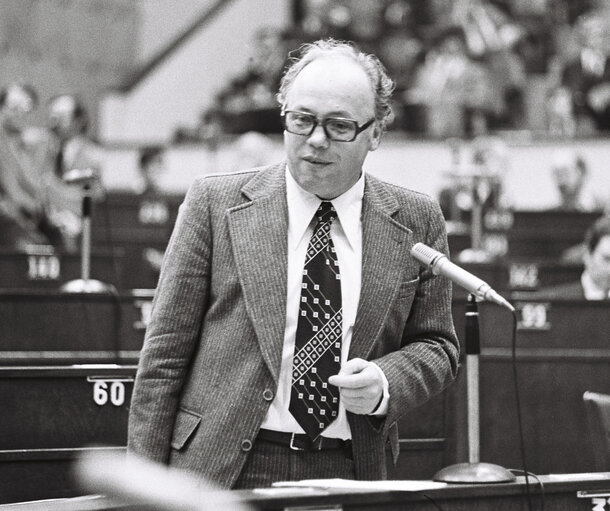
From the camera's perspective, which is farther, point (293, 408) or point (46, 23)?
point (46, 23)

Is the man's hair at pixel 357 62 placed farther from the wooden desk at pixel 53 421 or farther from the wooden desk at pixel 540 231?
the wooden desk at pixel 540 231

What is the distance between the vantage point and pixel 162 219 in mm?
8109

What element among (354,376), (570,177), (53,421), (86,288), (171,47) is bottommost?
(53,421)

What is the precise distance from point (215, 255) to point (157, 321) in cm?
16

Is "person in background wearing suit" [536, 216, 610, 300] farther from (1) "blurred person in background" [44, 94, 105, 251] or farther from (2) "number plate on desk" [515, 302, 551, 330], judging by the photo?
(1) "blurred person in background" [44, 94, 105, 251]

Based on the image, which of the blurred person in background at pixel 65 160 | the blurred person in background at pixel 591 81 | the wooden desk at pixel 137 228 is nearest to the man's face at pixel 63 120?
the blurred person in background at pixel 65 160

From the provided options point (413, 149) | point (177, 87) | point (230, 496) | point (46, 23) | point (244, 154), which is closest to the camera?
point (230, 496)

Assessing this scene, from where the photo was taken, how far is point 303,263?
7.04 feet

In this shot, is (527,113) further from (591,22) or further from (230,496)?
(230,496)

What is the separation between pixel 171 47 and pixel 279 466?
1027cm

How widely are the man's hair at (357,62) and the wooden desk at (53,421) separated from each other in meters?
1.12

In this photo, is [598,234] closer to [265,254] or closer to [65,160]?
[265,254]

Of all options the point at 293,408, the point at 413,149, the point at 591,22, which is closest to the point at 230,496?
the point at 293,408

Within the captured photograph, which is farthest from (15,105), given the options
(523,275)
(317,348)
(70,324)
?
(317,348)
